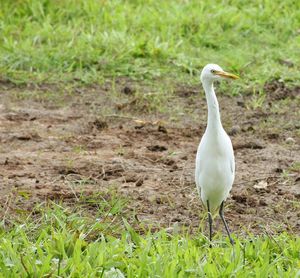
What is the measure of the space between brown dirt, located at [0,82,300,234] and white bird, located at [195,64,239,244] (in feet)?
1.03

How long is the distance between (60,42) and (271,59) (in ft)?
7.54

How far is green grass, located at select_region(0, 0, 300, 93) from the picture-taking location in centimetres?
1030

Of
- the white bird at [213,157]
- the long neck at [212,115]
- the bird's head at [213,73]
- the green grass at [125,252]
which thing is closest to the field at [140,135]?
the green grass at [125,252]

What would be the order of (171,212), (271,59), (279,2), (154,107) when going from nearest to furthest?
(171,212)
(154,107)
(271,59)
(279,2)

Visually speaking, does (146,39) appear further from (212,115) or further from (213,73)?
(212,115)

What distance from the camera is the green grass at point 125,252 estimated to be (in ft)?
18.4

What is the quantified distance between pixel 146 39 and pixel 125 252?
16.7 feet

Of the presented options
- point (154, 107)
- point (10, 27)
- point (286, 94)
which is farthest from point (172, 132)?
point (10, 27)

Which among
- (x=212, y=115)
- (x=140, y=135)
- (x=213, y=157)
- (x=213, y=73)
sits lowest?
(x=140, y=135)

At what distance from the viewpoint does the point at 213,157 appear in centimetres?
662

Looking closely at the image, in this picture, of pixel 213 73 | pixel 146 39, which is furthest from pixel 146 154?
pixel 146 39

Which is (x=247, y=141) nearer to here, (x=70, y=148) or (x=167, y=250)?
(x=70, y=148)

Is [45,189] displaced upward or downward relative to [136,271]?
downward

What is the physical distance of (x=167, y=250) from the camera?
598 cm
